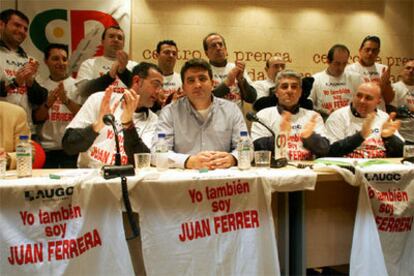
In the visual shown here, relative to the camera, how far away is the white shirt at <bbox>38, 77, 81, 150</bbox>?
10.6 ft

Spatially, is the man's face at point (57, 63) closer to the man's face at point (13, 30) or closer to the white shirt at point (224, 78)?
the man's face at point (13, 30)

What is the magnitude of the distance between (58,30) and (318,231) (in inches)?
133

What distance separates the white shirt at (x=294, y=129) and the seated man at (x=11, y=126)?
1.48 metres

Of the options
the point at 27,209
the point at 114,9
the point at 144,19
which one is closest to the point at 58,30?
the point at 114,9

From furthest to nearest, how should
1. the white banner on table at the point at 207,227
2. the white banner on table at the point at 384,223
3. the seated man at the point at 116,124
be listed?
the seated man at the point at 116,124 < the white banner on table at the point at 384,223 < the white banner on table at the point at 207,227

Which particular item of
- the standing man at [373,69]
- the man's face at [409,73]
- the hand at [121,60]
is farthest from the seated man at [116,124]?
the man's face at [409,73]

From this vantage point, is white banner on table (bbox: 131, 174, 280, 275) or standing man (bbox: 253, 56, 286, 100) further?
standing man (bbox: 253, 56, 286, 100)


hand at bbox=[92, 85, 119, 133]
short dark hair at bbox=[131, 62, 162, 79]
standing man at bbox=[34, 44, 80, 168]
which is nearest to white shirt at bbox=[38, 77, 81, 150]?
standing man at bbox=[34, 44, 80, 168]

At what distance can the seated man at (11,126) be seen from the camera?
224 cm

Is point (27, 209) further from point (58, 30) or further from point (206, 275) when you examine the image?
point (58, 30)

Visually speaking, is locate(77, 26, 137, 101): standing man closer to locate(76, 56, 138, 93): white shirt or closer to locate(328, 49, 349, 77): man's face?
locate(76, 56, 138, 93): white shirt

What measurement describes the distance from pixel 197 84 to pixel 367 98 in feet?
4.49

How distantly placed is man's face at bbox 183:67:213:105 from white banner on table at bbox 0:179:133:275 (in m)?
0.88

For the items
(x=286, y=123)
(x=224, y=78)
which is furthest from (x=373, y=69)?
(x=286, y=123)
